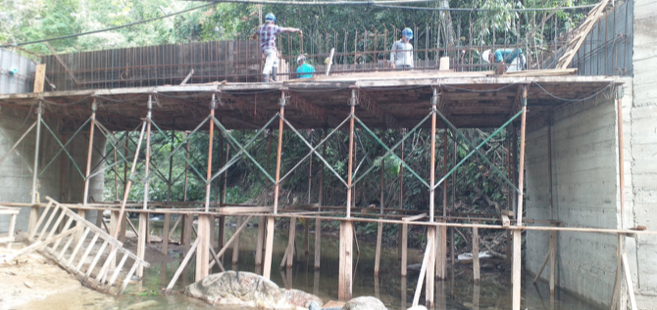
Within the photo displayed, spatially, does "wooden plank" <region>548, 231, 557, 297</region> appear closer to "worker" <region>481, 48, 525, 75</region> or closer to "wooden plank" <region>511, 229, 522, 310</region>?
"wooden plank" <region>511, 229, 522, 310</region>

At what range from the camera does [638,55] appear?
9555 mm

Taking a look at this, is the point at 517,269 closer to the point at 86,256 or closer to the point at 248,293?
the point at 248,293

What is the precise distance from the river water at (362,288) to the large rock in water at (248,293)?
0.28 metres

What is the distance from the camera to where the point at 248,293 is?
10.2 metres

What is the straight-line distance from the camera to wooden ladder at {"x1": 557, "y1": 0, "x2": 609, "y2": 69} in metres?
11.0

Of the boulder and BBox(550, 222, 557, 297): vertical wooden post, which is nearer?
the boulder

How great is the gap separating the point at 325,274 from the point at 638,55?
9.98m

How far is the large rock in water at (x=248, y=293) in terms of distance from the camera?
10.0 meters

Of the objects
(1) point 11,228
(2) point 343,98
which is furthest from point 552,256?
(1) point 11,228

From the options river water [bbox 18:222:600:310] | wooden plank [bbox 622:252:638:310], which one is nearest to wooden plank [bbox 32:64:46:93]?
river water [bbox 18:222:600:310]

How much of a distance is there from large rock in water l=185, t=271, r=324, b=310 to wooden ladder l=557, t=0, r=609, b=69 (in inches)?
311

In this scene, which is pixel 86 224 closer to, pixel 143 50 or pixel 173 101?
pixel 173 101

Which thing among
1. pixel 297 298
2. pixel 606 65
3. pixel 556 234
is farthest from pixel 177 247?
pixel 606 65

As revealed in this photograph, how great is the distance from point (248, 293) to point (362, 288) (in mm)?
3691
